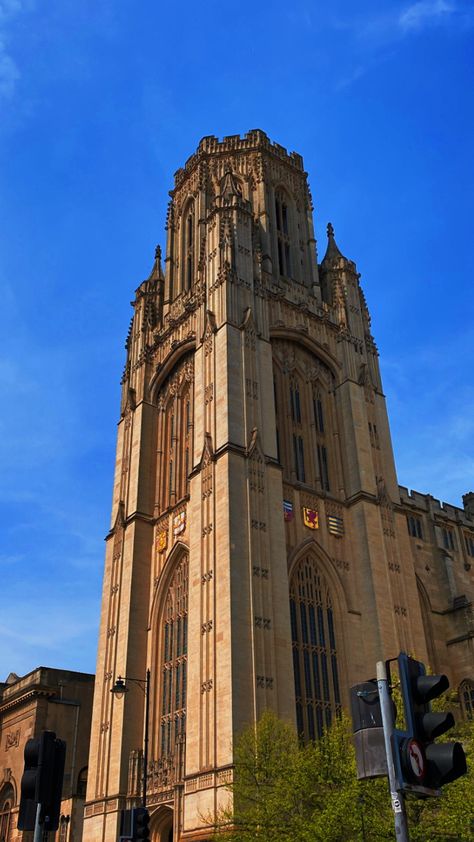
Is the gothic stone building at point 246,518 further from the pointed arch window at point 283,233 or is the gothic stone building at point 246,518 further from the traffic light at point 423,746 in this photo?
the traffic light at point 423,746

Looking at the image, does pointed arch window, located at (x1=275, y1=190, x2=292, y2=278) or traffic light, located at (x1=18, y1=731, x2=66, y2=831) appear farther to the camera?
pointed arch window, located at (x1=275, y1=190, x2=292, y2=278)

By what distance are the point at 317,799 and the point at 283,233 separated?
3889 cm

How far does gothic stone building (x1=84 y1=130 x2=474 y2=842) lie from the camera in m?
35.2

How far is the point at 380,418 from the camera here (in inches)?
1960

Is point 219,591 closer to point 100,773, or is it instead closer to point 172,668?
point 172,668

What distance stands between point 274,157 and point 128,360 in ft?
59.9

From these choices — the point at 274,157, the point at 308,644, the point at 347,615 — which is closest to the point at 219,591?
the point at 308,644

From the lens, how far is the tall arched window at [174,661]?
37.6 meters

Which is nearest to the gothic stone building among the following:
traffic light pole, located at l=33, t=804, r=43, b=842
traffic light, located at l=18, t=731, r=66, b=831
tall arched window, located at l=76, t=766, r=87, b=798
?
tall arched window, located at l=76, t=766, r=87, b=798

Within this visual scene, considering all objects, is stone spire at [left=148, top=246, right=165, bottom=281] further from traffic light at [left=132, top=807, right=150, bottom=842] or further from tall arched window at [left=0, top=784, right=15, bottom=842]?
traffic light at [left=132, top=807, right=150, bottom=842]

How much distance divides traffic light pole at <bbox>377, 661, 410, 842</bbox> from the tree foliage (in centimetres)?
1646

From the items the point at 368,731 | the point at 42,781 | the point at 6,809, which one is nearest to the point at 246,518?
the point at 6,809

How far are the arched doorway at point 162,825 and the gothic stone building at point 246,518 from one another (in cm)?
7

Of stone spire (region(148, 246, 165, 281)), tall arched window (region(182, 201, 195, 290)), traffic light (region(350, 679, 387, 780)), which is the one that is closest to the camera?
traffic light (region(350, 679, 387, 780))
